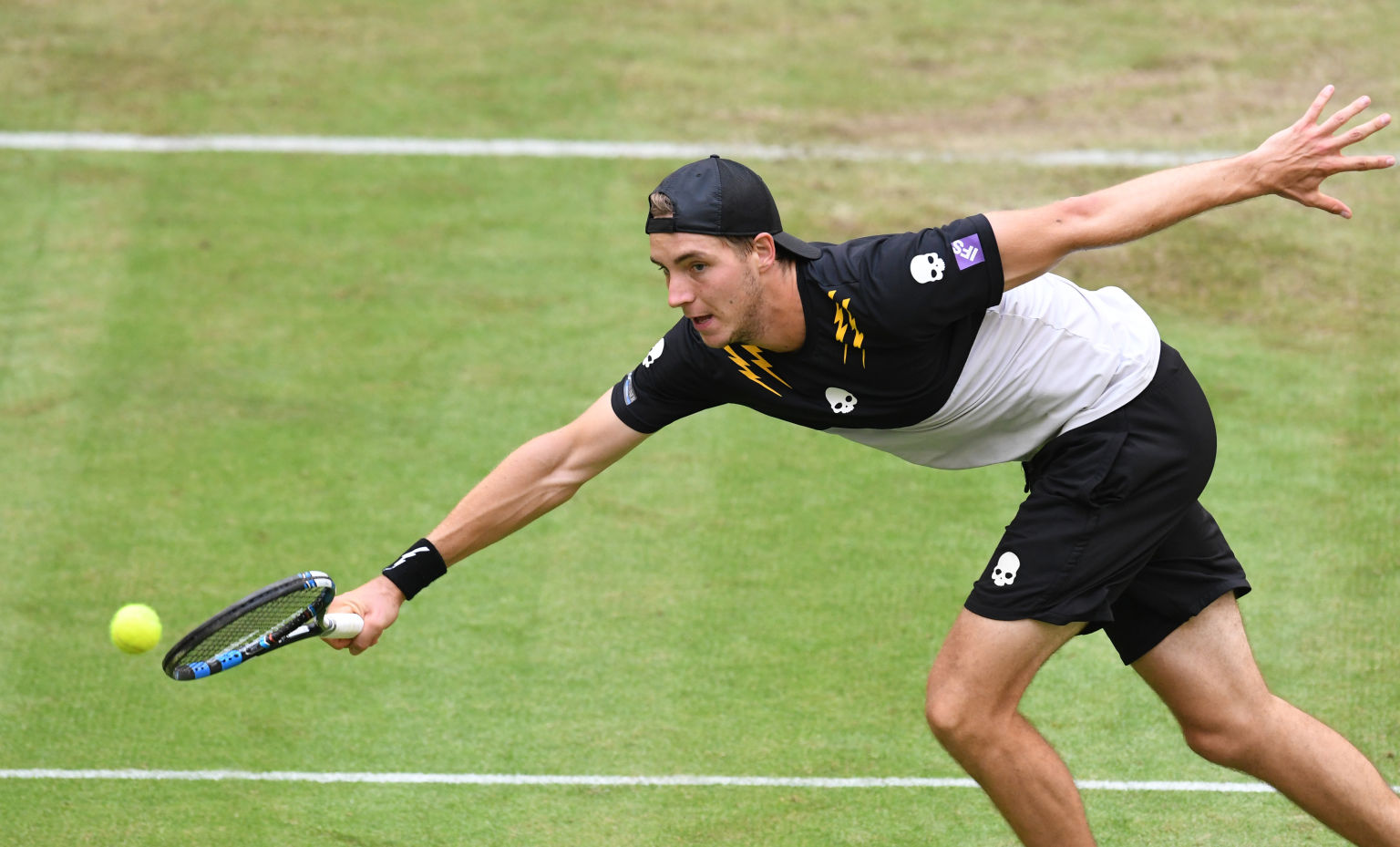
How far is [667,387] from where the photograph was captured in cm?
485

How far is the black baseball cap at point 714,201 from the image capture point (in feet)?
14.5

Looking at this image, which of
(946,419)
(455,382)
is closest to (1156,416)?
(946,419)

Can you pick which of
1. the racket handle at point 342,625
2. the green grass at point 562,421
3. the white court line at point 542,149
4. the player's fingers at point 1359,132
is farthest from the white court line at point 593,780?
the white court line at point 542,149

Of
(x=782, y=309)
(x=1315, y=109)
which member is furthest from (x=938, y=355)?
(x=1315, y=109)

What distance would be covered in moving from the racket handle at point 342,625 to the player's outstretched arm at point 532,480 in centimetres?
16

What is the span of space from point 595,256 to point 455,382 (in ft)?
4.62

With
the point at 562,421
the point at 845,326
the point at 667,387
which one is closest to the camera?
the point at 845,326

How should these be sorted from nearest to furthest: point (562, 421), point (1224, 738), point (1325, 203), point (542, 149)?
point (1325, 203) → point (1224, 738) → point (562, 421) → point (542, 149)

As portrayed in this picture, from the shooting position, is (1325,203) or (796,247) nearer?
(1325,203)

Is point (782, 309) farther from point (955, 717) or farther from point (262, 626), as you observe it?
point (262, 626)

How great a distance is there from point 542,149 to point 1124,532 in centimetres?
658

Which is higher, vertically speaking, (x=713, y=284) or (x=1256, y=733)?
(x=713, y=284)

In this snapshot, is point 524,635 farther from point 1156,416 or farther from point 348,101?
point 348,101

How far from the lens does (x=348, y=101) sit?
10.8 m
